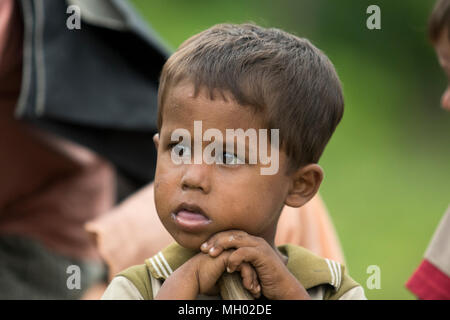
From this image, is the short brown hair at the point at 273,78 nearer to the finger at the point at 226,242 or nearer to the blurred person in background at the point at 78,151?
the finger at the point at 226,242

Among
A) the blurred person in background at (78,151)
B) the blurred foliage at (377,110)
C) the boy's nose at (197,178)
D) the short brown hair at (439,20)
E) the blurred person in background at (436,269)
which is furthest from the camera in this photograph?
the blurred foliage at (377,110)

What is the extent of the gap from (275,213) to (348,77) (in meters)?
4.85

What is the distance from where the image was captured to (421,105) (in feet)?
20.9

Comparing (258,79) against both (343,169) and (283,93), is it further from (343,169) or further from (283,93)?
(343,169)

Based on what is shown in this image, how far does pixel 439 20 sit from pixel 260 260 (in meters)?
0.77

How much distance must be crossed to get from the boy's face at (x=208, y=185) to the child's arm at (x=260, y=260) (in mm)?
22

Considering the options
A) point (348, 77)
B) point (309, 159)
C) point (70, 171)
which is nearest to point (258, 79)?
point (309, 159)

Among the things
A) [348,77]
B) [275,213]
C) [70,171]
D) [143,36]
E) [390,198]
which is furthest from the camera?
[348,77]

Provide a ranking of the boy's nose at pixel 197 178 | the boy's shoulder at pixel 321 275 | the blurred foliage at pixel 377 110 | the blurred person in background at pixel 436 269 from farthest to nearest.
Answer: the blurred foliage at pixel 377 110 < the blurred person in background at pixel 436 269 < the boy's shoulder at pixel 321 275 < the boy's nose at pixel 197 178

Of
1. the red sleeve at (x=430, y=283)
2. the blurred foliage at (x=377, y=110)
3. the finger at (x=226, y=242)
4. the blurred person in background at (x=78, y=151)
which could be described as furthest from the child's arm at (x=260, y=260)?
the blurred foliage at (x=377, y=110)

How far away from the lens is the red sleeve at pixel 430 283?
1.87 m

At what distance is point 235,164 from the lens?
53.1 inches

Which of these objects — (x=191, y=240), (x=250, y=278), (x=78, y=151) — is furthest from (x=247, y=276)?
(x=78, y=151)

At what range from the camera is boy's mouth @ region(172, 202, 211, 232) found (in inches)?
52.4
